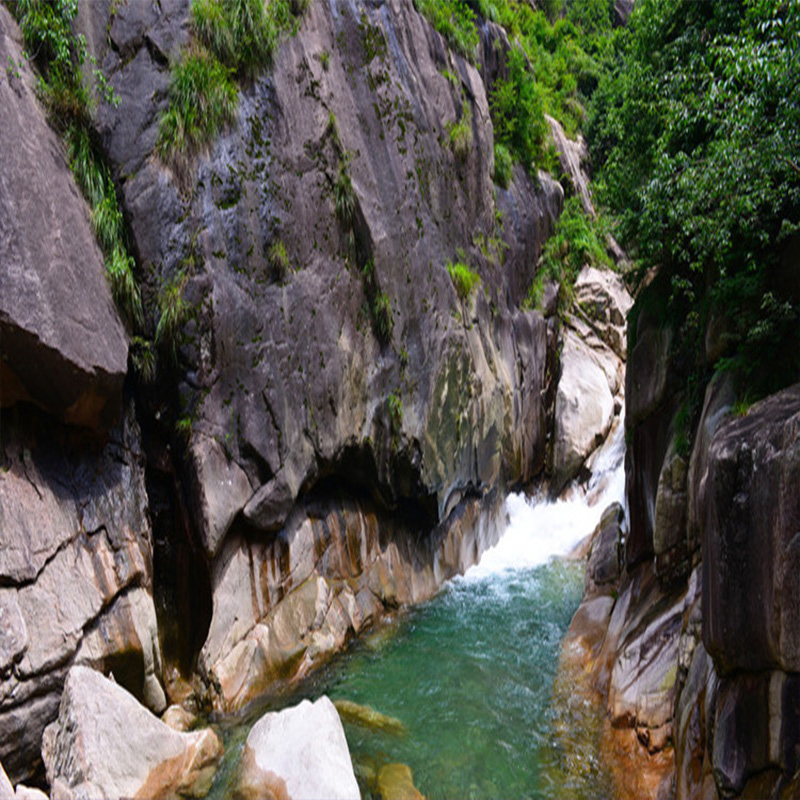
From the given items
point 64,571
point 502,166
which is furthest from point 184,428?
point 502,166

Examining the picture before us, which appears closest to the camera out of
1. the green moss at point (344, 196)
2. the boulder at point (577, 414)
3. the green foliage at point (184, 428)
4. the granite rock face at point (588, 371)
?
the green foliage at point (184, 428)

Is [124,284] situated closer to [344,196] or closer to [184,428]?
[184,428]

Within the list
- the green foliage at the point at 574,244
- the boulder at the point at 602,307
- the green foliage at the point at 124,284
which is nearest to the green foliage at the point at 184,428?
the green foliage at the point at 124,284

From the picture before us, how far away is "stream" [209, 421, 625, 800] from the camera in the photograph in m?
6.31

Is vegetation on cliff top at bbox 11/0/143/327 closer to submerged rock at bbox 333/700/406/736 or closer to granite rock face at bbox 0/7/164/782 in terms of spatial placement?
granite rock face at bbox 0/7/164/782

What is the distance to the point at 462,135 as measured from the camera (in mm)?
13781

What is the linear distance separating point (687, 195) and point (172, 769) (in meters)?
8.26

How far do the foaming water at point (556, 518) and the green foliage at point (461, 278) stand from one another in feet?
20.5

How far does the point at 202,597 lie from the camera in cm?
797

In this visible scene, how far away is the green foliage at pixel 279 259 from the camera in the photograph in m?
8.91

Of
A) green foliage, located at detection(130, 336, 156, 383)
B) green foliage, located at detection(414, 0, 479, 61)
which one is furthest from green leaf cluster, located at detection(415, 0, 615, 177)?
green foliage, located at detection(130, 336, 156, 383)

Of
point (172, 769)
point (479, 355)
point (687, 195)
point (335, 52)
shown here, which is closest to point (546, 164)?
point (479, 355)

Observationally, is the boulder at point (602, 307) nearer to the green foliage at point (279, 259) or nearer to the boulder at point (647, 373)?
the boulder at point (647, 373)

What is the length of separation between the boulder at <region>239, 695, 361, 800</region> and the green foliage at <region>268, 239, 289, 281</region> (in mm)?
5987
